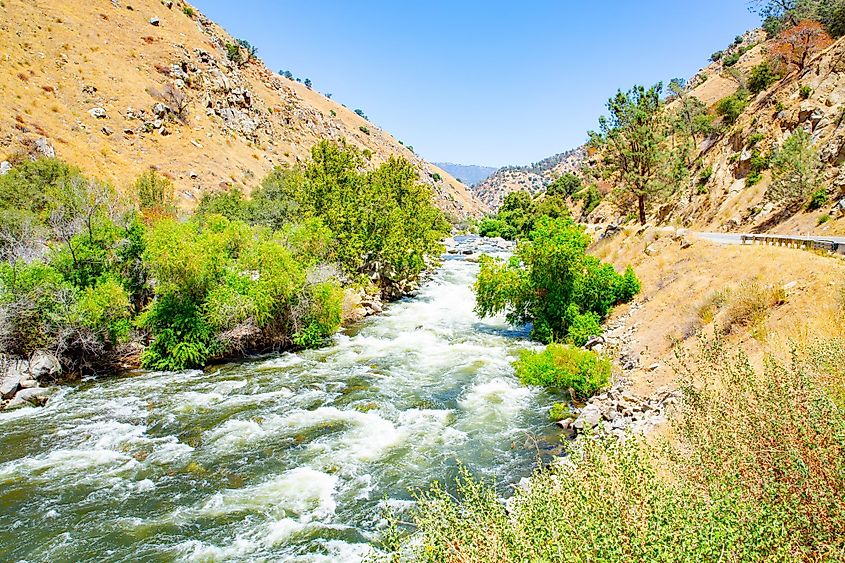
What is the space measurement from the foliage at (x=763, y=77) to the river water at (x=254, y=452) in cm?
4525

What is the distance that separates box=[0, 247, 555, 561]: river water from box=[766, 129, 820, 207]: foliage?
72.4 ft

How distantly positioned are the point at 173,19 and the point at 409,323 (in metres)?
79.5

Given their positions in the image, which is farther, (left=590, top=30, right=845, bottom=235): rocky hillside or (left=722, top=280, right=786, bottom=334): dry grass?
(left=590, top=30, right=845, bottom=235): rocky hillside

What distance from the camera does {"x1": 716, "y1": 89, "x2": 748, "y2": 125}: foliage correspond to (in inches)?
2003

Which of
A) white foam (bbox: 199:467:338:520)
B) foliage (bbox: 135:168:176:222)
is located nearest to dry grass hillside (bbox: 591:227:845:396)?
white foam (bbox: 199:467:338:520)

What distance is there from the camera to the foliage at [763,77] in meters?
46.2

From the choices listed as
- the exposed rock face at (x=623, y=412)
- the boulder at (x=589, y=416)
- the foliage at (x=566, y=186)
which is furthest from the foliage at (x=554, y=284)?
the foliage at (x=566, y=186)

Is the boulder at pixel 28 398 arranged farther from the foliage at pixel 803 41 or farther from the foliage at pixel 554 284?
the foliage at pixel 803 41

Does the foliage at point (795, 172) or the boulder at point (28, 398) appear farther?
the foliage at point (795, 172)

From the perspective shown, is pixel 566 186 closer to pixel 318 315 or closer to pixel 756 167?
pixel 756 167

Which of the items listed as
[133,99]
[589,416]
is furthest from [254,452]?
[133,99]

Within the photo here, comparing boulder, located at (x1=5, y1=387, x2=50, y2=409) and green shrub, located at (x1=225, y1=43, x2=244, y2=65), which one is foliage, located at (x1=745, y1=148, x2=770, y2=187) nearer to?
boulder, located at (x1=5, y1=387, x2=50, y2=409)

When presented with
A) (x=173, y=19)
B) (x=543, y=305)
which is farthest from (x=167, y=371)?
(x=173, y=19)

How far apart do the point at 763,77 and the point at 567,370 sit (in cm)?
4801
